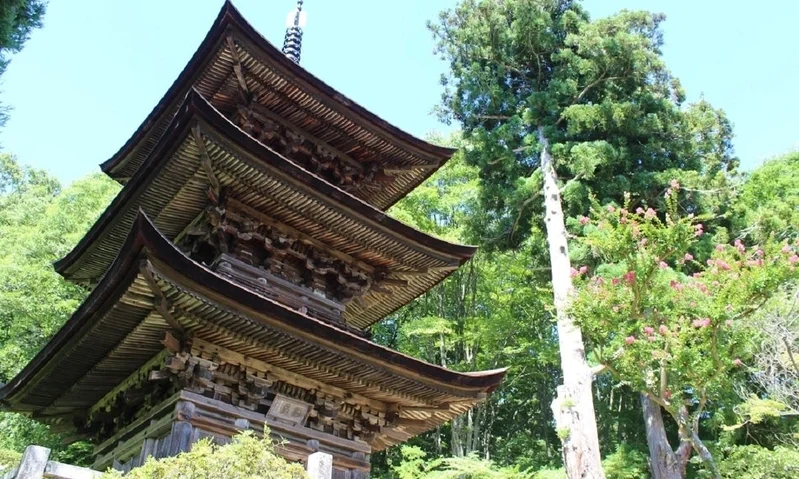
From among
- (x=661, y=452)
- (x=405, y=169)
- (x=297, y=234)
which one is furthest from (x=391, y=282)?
(x=661, y=452)

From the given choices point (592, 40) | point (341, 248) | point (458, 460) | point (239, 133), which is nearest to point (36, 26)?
point (239, 133)

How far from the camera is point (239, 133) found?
24.7ft

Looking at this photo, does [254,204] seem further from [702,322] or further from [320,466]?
[702,322]

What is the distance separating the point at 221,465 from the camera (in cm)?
429

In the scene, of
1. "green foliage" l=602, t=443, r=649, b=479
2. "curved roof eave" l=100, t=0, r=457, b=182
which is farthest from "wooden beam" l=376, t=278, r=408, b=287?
"green foliage" l=602, t=443, r=649, b=479

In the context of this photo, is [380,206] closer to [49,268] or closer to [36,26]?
[36,26]

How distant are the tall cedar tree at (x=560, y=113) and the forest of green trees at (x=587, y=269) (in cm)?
5

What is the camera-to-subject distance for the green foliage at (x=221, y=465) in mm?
4215

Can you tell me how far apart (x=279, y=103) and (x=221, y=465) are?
6.80 meters

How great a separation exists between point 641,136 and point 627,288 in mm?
7218

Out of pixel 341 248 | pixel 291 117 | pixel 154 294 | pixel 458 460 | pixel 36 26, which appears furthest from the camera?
pixel 458 460

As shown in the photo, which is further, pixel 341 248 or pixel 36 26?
pixel 341 248

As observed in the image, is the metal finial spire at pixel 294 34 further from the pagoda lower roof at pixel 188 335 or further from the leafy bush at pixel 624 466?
the leafy bush at pixel 624 466

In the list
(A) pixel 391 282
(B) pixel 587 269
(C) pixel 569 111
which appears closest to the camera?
(A) pixel 391 282
